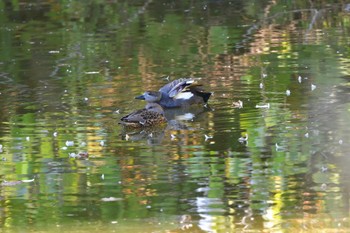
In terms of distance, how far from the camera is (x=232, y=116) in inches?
442

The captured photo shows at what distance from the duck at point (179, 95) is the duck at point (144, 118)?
68 centimetres

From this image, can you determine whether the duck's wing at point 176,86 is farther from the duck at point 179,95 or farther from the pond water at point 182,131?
the pond water at point 182,131

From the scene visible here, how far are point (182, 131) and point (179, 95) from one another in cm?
154

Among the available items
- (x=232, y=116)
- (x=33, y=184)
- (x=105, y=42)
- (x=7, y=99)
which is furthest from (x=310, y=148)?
(x=105, y=42)

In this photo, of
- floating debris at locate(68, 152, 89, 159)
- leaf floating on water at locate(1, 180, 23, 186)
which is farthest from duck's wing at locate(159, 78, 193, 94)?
leaf floating on water at locate(1, 180, 23, 186)

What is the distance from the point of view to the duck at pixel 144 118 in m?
10.9

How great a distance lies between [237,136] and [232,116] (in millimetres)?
987

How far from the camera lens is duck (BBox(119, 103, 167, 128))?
10.9m

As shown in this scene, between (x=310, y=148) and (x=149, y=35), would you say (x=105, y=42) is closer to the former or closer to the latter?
(x=149, y=35)

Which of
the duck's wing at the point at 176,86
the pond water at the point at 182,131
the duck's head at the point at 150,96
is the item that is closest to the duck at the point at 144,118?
the pond water at the point at 182,131

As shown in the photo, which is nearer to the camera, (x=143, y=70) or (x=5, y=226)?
(x=5, y=226)

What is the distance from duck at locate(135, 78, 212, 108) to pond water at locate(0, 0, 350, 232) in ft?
0.50

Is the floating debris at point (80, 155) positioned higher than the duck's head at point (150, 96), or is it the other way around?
the duck's head at point (150, 96)

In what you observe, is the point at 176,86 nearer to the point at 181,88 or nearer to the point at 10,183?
the point at 181,88
